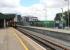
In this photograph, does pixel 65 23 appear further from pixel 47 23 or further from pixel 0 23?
pixel 0 23

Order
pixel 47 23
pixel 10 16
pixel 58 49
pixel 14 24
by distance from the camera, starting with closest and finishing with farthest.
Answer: pixel 58 49, pixel 14 24, pixel 10 16, pixel 47 23

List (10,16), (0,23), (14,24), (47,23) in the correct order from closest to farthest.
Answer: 1. (14,24)
2. (10,16)
3. (47,23)
4. (0,23)

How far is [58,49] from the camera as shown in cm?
2073

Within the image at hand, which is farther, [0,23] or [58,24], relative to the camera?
[0,23]

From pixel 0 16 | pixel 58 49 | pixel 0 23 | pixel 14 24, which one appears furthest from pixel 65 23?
pixel 58 49

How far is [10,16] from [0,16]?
1103 cm

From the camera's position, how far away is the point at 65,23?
119688 mm

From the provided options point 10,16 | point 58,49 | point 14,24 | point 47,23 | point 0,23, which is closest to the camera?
point 58,49

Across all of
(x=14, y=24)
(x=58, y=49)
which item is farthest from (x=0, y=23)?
(x=58, y=49)

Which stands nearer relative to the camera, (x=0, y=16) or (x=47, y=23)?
(x=0, y=16)

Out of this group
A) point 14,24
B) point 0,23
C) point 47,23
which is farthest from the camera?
point 0,23

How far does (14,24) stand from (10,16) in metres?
14.8

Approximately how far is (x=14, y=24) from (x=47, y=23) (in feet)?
103

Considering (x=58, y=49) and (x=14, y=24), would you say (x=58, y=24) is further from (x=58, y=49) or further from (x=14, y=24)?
(x=58, y=49)
